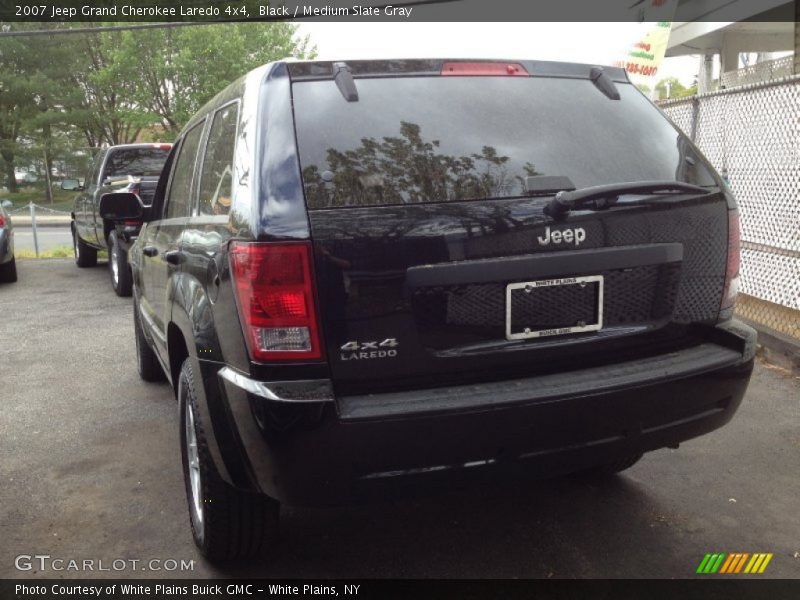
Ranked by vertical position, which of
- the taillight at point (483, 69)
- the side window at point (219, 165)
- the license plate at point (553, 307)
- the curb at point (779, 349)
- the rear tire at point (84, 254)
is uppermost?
the taillight at point (483, 69)

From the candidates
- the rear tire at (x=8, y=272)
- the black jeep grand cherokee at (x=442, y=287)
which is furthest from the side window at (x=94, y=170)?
the black jeep grand cherokee at (x=442, y=287)

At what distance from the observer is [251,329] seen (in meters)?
2.26

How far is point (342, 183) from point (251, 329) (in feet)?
1.74

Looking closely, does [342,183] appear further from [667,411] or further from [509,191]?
[667,411]

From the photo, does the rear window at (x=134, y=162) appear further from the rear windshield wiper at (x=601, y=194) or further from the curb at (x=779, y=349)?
the rear windshield wiper at (x=601, y=194)

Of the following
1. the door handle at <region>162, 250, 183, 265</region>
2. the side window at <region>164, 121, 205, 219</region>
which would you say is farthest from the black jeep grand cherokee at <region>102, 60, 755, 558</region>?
the side window at <region>164, 121, 205, 219</region>

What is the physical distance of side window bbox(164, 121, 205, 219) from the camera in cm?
353

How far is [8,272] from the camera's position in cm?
1074

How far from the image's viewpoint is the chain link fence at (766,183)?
5871 mm

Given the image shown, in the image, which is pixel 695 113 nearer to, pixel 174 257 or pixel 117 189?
pixel 174 257

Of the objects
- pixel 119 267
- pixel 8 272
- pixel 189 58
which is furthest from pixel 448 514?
pixel 189 58

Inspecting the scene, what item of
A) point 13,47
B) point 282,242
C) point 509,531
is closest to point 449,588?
point 509,531

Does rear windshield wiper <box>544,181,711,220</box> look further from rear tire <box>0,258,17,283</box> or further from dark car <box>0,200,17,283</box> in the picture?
rear tire <box>0,258,17,283</box>

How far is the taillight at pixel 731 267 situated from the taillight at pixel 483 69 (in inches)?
37.4
